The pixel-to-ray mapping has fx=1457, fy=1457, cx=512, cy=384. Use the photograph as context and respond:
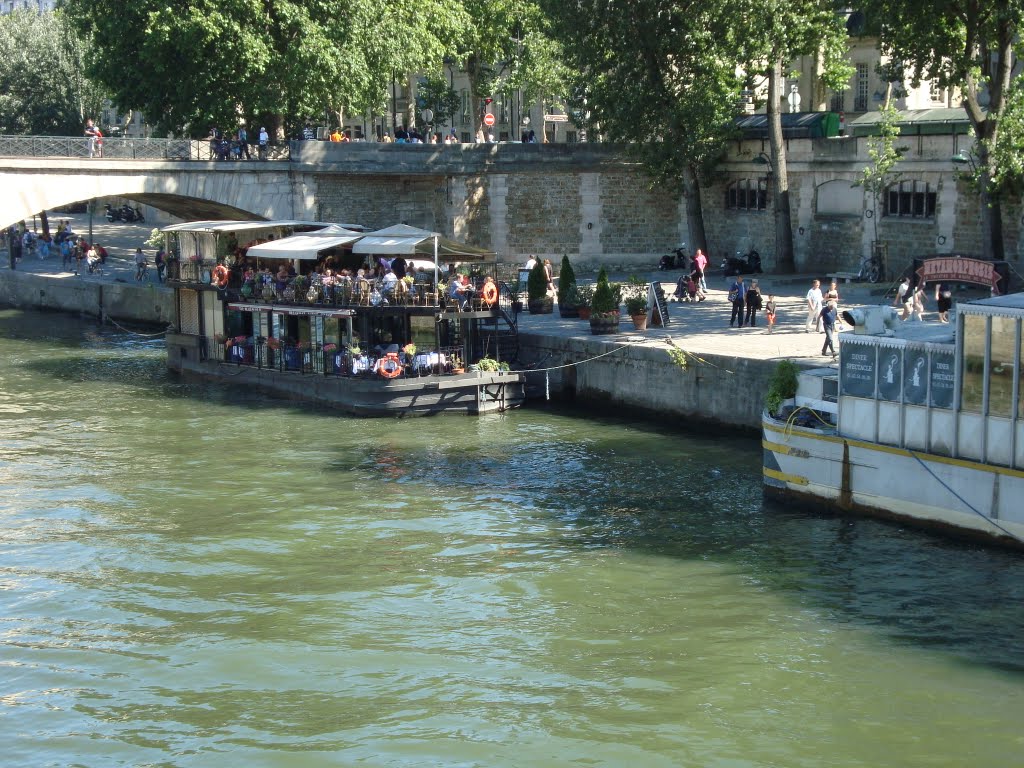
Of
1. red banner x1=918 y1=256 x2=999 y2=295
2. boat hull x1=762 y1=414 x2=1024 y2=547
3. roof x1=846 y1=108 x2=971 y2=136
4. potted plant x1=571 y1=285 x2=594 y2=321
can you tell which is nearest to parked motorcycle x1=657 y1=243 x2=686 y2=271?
roof x1=846 y1=108 x2=971 y2=136

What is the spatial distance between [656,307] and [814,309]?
3816 millimetres

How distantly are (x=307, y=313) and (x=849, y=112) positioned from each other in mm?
28581

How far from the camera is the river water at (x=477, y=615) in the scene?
1420 cm

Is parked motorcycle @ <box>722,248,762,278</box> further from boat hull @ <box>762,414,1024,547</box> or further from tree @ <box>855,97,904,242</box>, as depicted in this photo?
boat hull @ <box>762,414,1024,547</box>

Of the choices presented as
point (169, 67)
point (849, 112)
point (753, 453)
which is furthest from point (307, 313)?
point (849, 112)

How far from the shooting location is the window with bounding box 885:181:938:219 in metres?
39.1

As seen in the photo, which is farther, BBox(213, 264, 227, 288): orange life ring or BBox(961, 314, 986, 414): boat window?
BBox(213, 264, 227, 288): orange life ring

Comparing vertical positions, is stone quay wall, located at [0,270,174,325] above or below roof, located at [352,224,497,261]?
below

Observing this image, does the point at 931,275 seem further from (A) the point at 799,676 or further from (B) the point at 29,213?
(B) the point at 29,213

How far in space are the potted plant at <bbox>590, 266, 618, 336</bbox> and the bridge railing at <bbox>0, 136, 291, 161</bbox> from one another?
51.6 feet

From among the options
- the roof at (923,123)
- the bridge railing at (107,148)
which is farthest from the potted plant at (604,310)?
the bridge railing at (107,148)

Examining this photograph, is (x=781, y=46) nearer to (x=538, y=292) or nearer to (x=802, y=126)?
(x=802, y=126)

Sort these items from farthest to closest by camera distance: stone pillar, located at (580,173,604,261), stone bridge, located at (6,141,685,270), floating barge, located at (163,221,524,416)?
stone pillar, located at (580,173,604,261), stone bridge, located at (6,141,685,270), floating barge, located at (163,221,524,416)

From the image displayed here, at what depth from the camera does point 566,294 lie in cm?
3697
